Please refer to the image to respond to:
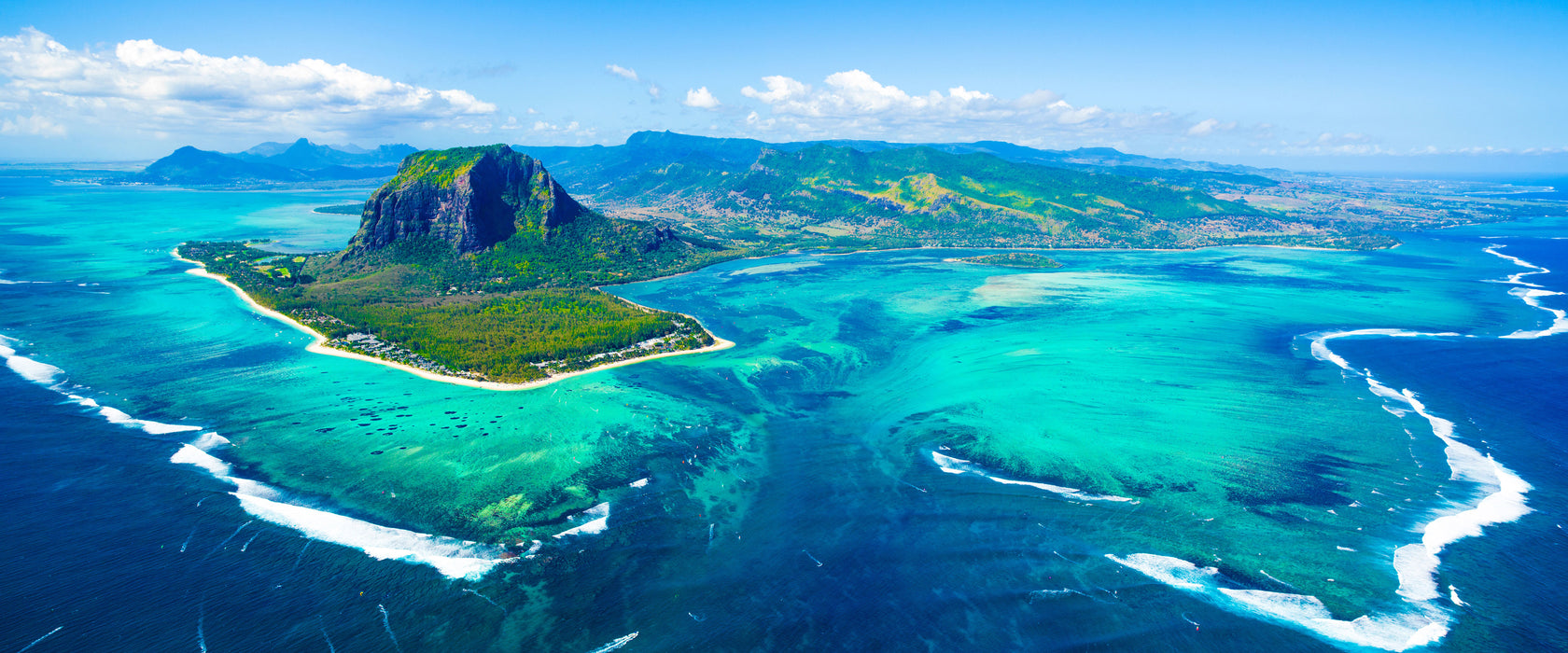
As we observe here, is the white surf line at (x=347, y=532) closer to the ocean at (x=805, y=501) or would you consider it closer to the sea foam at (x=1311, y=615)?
the ocean at (x=805, y=501)

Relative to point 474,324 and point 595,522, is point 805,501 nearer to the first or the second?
point 595,522

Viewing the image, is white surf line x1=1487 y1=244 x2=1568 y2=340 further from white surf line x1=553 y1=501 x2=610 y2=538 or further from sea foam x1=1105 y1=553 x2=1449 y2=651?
white surf line x1=553 y1=501 x2=610 y2=538

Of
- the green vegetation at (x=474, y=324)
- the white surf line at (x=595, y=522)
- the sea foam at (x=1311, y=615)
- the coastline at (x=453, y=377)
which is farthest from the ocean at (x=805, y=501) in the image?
the green vegetation at (x=474, y=324)

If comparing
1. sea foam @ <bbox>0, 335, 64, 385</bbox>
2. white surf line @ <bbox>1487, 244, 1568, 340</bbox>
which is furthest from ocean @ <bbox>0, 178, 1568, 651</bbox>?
white surf line @ <bbox>1487, 244, 1568, 340</bbox>

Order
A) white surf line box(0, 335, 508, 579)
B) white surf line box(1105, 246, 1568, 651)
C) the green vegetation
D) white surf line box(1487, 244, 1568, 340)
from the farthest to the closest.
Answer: white surf line box(1487, 244, 1568, 340)
the green vegetation
white surf line box(0, 335, 508, 579)
white surf line box(1105, 246, 1568, 651)

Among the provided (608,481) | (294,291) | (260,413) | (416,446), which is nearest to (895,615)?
(608,481)

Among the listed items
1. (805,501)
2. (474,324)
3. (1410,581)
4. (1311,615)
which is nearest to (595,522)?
(805,501)
